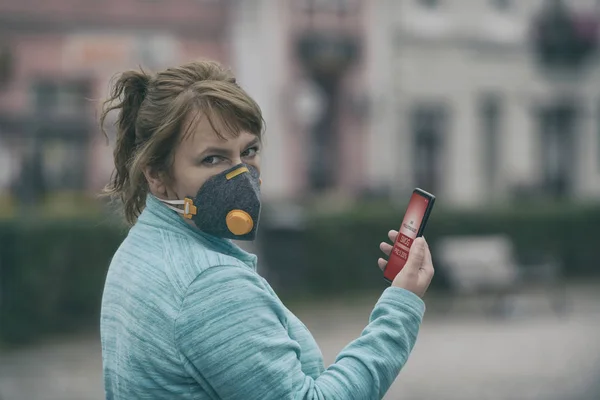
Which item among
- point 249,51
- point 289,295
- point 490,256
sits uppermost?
point 249,51

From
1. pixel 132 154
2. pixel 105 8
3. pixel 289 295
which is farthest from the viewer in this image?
pixel 105 8

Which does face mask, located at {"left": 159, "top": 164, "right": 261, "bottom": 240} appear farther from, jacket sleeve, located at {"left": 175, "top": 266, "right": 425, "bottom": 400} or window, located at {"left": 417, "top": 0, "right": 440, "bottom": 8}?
window, located at {"left": 417, "top": 0, "right": 440, "bottom": 8}

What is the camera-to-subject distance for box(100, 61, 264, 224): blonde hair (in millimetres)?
1882

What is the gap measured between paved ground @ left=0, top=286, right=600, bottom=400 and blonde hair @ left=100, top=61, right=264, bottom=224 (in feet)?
20.5

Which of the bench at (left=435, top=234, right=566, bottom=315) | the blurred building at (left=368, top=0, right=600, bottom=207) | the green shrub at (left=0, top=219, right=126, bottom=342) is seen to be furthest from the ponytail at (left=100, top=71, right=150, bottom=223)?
the blurred building at (left=368, top=0, right=600, bottom=207)

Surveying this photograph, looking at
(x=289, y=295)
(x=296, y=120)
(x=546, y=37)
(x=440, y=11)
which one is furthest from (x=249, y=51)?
(x=289, y=295)

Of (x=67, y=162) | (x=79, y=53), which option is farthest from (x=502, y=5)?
(x=67, y=162)

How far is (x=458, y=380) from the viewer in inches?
336

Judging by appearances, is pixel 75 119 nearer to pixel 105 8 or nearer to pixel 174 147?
pixel 105 8

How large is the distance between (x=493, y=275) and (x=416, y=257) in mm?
10802

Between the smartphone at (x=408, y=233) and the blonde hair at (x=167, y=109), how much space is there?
0.38m

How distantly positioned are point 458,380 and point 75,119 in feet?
49.4

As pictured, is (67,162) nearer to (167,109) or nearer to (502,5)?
(502,5)

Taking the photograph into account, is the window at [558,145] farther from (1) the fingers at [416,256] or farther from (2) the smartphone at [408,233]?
(1) the fingers at [416,256]
